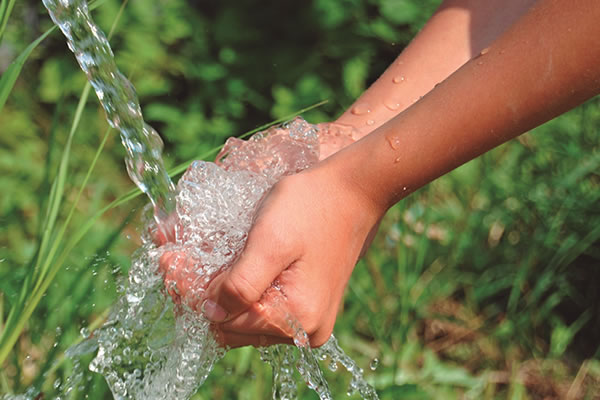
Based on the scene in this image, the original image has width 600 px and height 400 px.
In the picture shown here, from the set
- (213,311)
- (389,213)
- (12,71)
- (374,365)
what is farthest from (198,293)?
(389,213)

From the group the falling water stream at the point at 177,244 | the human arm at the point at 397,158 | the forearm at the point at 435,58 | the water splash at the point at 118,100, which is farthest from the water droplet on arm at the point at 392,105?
the water splash at the point at 118,100

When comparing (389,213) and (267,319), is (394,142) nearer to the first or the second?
(267,319)

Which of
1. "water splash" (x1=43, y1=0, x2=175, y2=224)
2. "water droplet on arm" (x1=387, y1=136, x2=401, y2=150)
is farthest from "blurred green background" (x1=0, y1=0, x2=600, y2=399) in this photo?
"water droplet on arm" (x1=387, y1=136, x2=401, y2=150)

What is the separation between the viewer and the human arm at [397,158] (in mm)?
858

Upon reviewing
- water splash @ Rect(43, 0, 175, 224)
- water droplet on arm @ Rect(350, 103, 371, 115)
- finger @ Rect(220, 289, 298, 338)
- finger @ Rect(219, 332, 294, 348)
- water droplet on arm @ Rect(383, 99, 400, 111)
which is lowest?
finger @ Rect(219, 332, 294, 348)

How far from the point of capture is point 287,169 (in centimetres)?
121

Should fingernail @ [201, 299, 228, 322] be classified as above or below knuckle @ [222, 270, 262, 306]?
below

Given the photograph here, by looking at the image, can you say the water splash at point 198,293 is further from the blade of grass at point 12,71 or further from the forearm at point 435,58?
the blade of grass at point 12,71

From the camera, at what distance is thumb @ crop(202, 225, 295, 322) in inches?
36.7

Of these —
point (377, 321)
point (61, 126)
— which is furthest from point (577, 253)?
point (61, 126)

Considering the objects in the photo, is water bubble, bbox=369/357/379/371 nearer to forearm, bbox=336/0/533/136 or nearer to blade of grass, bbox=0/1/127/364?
forearm, bbox=336/0/533/136

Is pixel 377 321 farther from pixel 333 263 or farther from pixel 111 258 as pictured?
pixel 333 263

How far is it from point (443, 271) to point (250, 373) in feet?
2.18

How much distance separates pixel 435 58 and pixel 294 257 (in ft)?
1.53
